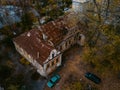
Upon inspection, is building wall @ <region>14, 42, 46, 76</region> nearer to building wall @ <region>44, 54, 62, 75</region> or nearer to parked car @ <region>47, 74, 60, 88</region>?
building wall @ <region>44, 54, 62, 75</region>

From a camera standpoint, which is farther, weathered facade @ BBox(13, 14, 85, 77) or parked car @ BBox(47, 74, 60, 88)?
weathered facade @ BBox(13, 14, 85, 77)

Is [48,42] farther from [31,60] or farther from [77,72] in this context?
[77,72]

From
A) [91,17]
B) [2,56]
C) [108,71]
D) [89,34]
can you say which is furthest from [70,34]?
[2,56]

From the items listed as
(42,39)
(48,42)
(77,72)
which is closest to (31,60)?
(42,39)

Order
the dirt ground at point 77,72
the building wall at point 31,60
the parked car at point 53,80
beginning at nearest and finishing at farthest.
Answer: the parked car at point 53,80
the dirt ground at point 77,72
the building wall at point 31,60

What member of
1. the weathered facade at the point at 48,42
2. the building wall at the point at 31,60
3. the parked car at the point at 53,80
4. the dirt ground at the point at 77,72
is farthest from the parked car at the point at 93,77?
the building wall at the point at 31,60

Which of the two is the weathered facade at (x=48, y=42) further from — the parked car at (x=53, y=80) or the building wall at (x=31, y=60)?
the parked car at (x=53, y=80)

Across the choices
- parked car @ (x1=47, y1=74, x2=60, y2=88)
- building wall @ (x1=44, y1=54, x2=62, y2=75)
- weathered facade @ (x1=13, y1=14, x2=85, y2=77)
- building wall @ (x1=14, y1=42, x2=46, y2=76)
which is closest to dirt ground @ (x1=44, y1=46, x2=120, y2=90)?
parked car @ (x1=47, y1=74, x2=60, y2=88)
